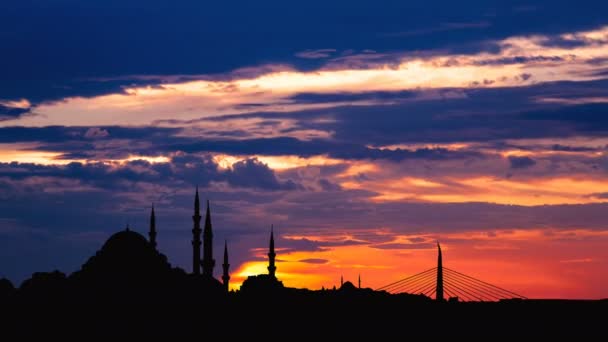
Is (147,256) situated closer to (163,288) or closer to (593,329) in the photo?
(163,288)

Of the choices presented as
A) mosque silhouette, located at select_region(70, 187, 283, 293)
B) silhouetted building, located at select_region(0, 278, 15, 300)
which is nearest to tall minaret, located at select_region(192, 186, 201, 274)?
mosque silhouette, located at select_region(70, 187, 283, 293)

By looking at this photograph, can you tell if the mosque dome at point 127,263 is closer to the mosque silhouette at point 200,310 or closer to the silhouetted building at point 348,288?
the mosque silhouette at point 200,310

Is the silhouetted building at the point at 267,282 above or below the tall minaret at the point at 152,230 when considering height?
below

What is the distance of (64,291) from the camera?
320ft

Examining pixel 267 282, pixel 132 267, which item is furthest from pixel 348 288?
pixel 132 267

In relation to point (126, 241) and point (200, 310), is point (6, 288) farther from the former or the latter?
point (200, 310)

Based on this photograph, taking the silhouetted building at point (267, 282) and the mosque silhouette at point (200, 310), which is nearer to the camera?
the mosque silhouette at point (200, 310)

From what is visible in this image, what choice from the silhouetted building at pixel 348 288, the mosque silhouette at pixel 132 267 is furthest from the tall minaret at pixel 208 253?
the silhouetted building at pixel 348 288

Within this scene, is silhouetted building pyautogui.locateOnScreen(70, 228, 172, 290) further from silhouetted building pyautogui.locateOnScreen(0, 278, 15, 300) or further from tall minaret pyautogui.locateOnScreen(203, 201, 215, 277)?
silhouetted building pyautogui.locateOnScreen(0, 278, 15, 300)

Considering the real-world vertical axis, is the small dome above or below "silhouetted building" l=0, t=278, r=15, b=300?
above

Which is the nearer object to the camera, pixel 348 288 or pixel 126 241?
pixel 126 241

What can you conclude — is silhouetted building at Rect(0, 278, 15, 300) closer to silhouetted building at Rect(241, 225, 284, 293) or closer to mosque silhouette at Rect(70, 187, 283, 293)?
mosque silhouette at Rect(70, 187, 283, 293)

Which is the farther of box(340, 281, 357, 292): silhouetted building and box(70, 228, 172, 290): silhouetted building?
box(340, 281, 357, 292): silhouetted building

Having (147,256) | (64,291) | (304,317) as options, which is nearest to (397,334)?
(304,317)
